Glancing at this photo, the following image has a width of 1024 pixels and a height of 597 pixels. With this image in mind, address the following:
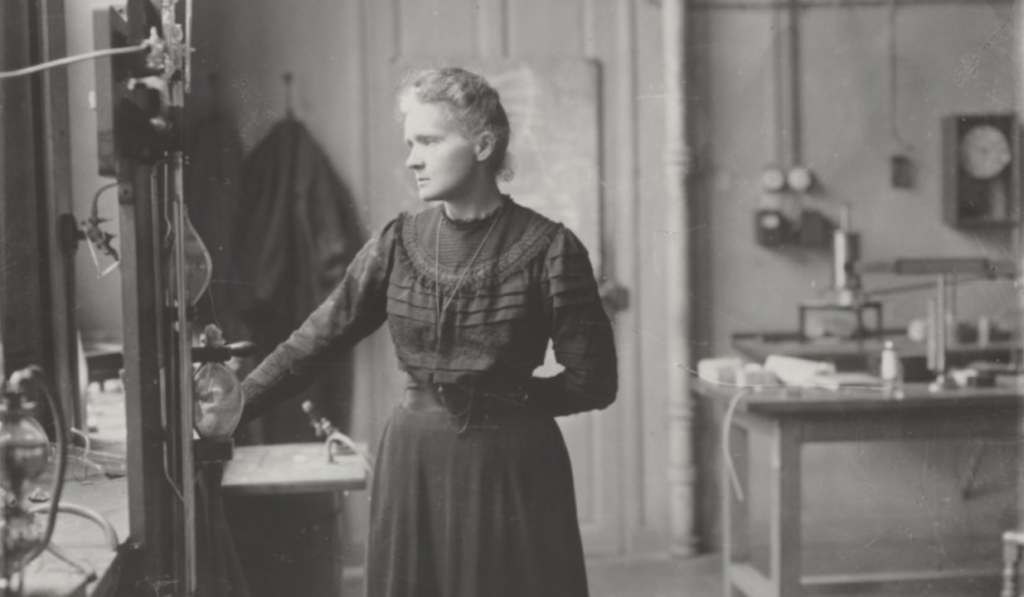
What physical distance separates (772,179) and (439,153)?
2.03 meters

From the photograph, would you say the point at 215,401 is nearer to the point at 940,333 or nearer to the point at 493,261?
the point at 493,261

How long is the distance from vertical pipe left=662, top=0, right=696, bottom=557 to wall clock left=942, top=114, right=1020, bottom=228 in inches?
36.1

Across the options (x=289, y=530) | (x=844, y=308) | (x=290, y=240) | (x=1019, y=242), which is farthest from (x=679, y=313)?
(x=289, y=530)

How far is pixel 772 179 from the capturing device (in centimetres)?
354

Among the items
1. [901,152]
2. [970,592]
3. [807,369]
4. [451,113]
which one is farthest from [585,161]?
[970,592]

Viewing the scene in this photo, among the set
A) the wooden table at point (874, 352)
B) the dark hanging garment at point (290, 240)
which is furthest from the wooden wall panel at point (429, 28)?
the wooden table at point (874, 352)

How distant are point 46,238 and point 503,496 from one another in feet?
3.14

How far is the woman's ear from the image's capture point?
1.80 metres

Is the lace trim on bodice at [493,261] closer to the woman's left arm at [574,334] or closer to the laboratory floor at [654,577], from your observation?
the woman's left arm at [574,334]

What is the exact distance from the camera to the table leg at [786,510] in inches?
107

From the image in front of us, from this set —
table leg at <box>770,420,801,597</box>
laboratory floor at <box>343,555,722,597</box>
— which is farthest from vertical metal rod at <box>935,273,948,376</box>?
laboratory floor at <box>343,555,722,597</box>

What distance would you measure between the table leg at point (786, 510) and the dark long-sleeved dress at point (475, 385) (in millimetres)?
1047

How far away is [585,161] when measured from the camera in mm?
3166

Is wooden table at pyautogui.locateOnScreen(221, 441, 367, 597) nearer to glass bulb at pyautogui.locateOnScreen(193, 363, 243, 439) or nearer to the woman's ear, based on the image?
glass bulb at pyautogui.locateOnScreen(193, 363, 243, 439)
